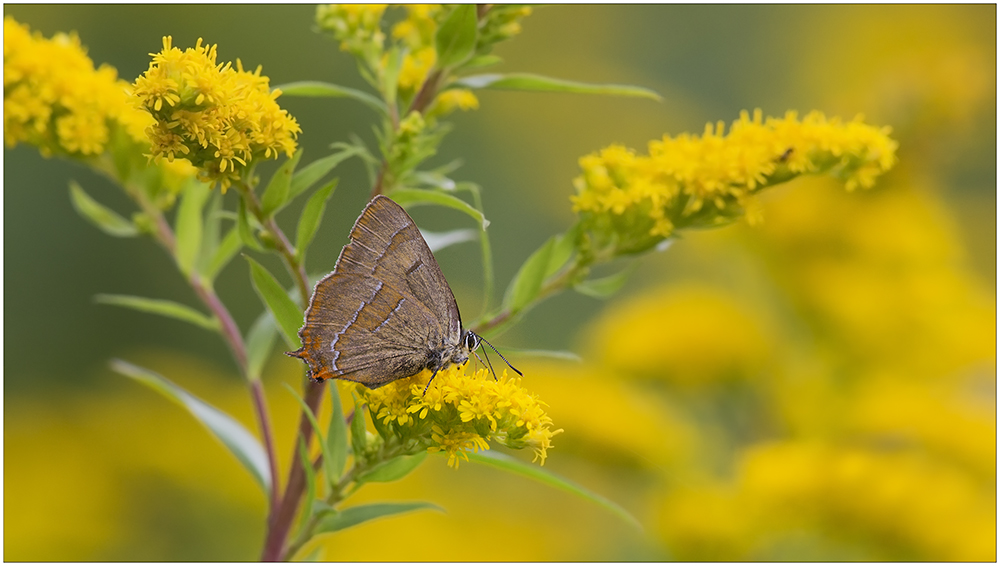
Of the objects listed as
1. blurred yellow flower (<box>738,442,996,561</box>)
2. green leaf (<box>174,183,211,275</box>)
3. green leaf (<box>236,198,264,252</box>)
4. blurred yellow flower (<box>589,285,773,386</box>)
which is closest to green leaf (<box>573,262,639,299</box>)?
green leaf (<box>236,198,264,252</box>)

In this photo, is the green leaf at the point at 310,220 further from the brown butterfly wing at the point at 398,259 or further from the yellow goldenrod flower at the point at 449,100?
the yellow goldenrod flower at the point at 449,100

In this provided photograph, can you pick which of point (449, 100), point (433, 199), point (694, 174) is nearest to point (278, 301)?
point (433, 199)

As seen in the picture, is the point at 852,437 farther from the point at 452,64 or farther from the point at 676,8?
the point at 676,8

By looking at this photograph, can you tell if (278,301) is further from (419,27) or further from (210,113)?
(419,27)

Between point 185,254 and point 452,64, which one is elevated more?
point 452,64

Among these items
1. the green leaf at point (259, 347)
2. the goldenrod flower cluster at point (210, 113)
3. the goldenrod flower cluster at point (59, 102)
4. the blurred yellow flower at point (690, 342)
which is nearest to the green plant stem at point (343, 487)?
the green leaf at point (259, 347)

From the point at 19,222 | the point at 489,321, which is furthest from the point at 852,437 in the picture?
the point at 19,222
